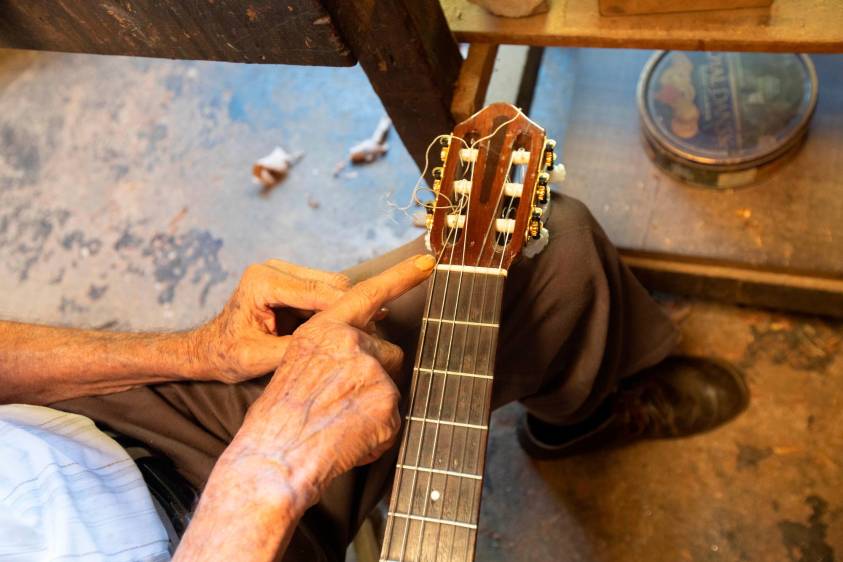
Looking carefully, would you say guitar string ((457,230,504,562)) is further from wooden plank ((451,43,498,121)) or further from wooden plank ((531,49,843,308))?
wooden plank ((531,49,843,308))

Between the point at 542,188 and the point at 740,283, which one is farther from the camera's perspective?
the point at 740,283

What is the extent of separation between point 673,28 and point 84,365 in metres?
→ 1.37

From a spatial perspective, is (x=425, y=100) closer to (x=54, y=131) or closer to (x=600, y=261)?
(x=600, y=261)

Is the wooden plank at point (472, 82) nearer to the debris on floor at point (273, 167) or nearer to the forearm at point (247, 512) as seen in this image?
the forearm at point (247, 512)

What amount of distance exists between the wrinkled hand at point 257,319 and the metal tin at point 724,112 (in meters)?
1.15

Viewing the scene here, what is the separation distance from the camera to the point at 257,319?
1.15 metres

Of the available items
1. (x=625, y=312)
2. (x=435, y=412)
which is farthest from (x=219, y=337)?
(x=625, y=312)

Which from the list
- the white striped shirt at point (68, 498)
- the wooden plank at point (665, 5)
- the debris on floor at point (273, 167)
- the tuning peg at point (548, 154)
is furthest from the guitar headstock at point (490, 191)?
the debris on floor at point (273, 167)

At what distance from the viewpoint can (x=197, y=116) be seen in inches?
104

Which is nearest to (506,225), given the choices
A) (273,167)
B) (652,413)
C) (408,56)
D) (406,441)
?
(406,441)

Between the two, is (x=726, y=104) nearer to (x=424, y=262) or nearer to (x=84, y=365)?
(x=424, y=262)

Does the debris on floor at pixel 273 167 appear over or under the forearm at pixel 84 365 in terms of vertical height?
under

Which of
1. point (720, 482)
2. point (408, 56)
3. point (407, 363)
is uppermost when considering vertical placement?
point (408, 56)

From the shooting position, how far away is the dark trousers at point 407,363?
3.86ft
